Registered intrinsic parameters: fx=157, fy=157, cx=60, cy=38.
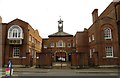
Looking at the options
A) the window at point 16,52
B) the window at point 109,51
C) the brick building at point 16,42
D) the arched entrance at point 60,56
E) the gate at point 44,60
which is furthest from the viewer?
the arched entrance at point 60,56

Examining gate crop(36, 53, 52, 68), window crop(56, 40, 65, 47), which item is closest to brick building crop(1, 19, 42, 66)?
gate crop(36, 53, 52, 68)

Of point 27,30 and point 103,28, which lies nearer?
point 103,28

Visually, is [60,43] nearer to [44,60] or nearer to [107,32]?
[44,60]

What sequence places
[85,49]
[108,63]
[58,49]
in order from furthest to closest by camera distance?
[58,49] < [85,49] < [108,63]

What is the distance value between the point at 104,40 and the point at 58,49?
22611mm

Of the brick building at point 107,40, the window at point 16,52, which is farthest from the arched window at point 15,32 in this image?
the brick building at point 107,40

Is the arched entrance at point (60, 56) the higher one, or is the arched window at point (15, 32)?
the arched window at point (15, 32)

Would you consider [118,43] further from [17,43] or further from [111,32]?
[17,43]

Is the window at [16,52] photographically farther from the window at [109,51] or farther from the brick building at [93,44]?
the window at [109,51]

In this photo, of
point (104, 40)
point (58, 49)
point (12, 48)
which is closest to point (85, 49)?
point (104, 40)

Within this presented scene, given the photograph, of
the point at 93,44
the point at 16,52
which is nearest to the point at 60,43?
the point at 93,44

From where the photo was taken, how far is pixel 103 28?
27750 millimetres

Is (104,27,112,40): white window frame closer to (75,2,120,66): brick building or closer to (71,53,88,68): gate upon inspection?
(75,2,120,66): brick building

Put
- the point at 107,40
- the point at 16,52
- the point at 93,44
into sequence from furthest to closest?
1. the point at 93,44
2. the point at 16,52
3. the point at 107,40
